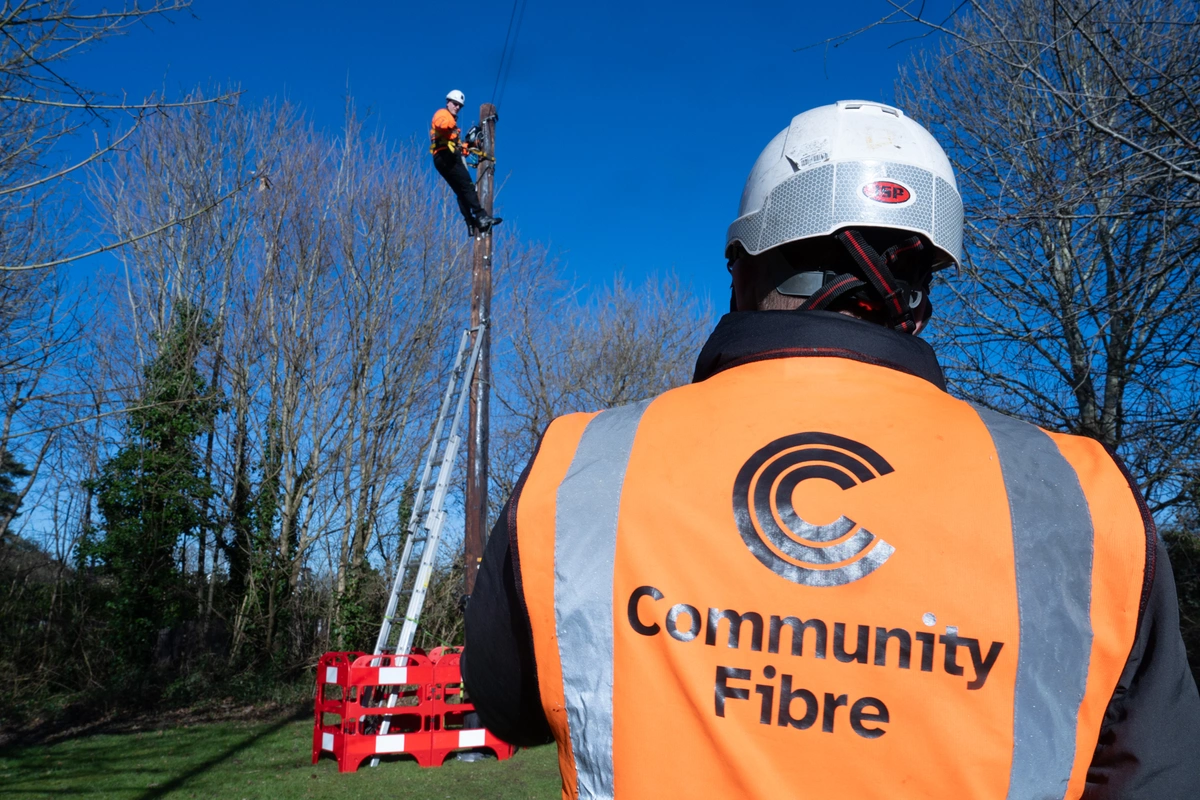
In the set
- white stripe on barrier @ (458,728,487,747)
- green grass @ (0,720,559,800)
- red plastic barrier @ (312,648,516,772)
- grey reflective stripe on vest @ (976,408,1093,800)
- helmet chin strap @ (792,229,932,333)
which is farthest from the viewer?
white stripe on barrier @ (458,728,487,747)

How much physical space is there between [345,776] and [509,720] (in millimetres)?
8324

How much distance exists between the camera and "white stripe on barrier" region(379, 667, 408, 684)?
9219 millimetres

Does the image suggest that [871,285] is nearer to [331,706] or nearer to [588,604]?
[588,604]

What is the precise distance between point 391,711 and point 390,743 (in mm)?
318

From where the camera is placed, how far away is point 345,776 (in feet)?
28.8

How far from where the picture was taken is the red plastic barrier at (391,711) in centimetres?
915

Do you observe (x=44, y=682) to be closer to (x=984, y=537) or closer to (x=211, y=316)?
(x=211, y=316)

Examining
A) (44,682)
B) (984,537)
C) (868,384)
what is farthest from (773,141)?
(44,682)

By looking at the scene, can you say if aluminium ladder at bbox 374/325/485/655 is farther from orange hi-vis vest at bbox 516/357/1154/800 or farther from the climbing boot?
orange hi-vis vest at bbox 516/357/1154/800

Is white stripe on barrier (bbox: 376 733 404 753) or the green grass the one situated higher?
white stripe on barrier (bbox: 376 733 404 753)

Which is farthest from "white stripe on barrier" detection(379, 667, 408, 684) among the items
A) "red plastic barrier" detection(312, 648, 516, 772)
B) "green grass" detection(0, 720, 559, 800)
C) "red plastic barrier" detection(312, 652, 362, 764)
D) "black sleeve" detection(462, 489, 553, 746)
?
"black sleeve" detection(462, 489, 553, 746)

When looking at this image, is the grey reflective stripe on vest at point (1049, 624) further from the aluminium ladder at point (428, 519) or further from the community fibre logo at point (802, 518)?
the aluminium ladder at point (428, 519)

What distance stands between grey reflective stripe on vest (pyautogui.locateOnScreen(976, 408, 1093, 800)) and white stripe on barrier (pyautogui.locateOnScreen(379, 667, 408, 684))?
29.0ft

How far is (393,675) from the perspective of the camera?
30.5 feet
